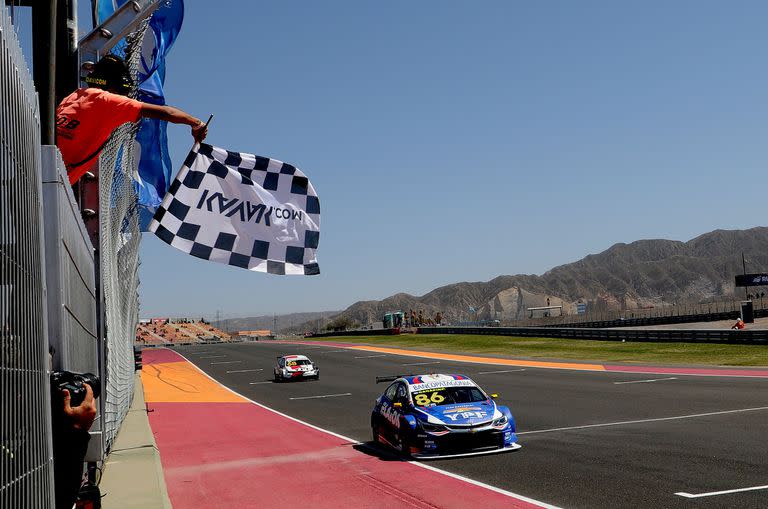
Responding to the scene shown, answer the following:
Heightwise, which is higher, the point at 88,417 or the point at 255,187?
the point at 255,187

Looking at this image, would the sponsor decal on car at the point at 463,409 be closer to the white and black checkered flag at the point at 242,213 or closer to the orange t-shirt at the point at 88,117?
the white and black checkered flag at the point at 242,213

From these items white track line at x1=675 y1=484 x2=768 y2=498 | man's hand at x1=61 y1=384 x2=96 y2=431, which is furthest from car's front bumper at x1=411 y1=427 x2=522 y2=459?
man's hand at x1=61 y1=384 x2=96 y2=431

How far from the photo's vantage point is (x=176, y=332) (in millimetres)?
146500

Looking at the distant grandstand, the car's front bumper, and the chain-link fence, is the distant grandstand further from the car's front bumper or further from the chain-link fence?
the chain-link fence

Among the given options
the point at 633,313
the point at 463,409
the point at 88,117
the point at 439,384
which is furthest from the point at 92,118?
the point at 633,313

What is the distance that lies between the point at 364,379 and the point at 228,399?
6.86m

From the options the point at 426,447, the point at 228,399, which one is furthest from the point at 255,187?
the point at 228,399

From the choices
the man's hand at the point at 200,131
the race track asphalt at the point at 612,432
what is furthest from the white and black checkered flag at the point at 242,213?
the race track asphalt at the point at 612,432

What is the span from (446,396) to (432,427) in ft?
3.96

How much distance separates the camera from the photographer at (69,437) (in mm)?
4672

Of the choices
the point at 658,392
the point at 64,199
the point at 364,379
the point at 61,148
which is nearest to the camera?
the point at 64,199

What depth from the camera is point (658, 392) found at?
2256 cm

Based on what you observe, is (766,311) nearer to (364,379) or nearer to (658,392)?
(364,379)

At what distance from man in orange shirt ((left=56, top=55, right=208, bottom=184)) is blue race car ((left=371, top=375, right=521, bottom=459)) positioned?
846cm
